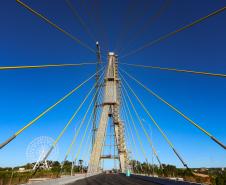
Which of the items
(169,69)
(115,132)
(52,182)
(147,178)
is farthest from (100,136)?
(169,69)

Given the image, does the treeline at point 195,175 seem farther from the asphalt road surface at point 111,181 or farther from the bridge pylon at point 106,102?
the bridge pylon at point 106,102

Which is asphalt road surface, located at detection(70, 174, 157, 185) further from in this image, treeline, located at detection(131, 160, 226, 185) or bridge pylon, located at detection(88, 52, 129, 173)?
bridge pylon, located at detection(88, 52, 129, 173)

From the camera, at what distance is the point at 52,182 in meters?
26.1

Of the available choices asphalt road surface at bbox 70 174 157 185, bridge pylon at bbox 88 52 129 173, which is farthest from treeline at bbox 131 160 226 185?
bridge pylon at bbox 88 52 129 173

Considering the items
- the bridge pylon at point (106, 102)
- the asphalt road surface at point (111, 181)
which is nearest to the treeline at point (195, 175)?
the asphalt road surface at point (111, 181)

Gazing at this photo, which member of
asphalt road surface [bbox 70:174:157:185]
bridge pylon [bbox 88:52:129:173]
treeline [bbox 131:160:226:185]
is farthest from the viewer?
bridge pylon [bbox 88:52:129:173]

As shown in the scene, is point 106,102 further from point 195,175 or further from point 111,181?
point 195,175

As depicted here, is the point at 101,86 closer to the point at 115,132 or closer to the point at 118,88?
the point at 118,88

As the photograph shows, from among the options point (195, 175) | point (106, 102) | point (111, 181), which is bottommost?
point (195, 175)

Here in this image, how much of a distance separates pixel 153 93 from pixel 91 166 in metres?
37.0

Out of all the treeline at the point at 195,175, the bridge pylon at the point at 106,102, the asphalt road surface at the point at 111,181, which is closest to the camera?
the treeline at the point at 195,175

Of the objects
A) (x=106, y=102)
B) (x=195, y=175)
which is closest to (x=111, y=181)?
(x=195, y=175)

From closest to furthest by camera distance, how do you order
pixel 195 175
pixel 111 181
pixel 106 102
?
1. pixel 195 175
2. pixel 111 181
3. pixel 106 102

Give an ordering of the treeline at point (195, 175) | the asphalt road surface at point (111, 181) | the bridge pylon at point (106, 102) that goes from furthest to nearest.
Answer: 1. the bridge pylon at point (106, 102)
2. the asphalt road surface at point (111, 181)
3. the treeline at point (195, 175)
